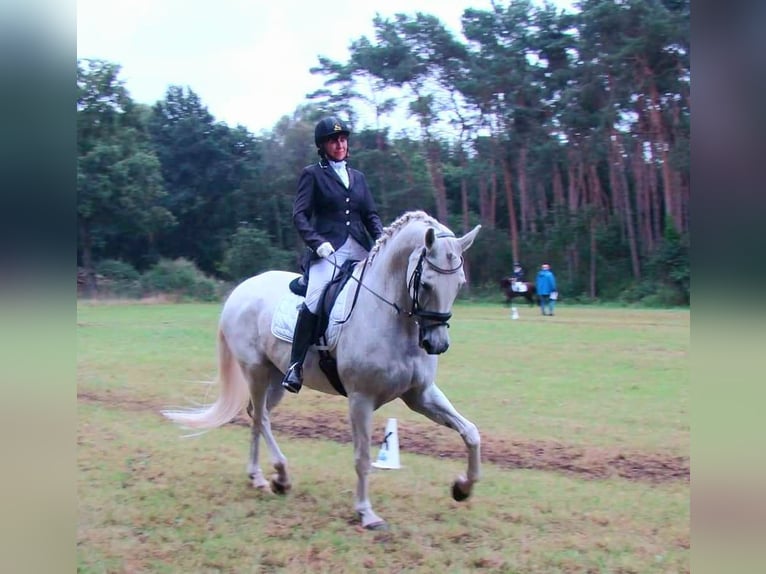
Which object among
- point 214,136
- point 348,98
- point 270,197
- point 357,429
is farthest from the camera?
point 214,136

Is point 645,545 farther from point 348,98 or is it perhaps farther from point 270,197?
point 270,197

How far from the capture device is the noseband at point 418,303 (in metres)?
4.56

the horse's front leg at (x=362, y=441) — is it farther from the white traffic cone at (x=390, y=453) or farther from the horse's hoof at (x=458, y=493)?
the white traffic cone at (x=390, y=453)

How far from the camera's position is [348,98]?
34.1m

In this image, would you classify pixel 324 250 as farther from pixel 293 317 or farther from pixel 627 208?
pixel 627 208

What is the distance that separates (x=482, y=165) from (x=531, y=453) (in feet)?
94.6

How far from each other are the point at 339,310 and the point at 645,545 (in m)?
2.71

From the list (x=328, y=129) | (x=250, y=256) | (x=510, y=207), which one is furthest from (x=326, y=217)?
(x=250, y=256)

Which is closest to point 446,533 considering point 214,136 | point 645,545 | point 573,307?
point 645,545

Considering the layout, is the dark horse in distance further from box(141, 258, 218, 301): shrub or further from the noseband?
the noseband

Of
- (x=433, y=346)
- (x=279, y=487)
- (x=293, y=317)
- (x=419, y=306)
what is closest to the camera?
(x=433, y=346)

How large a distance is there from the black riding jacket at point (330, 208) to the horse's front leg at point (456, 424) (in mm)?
1409

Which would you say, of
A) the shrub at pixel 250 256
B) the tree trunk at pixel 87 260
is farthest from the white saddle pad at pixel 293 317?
the shrub at pixel 250 256

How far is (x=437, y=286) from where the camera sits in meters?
4.56
